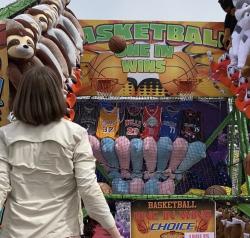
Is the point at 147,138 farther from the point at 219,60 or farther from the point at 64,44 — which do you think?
the point at 64,44

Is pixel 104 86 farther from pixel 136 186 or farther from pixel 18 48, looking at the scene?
pixel 18 48

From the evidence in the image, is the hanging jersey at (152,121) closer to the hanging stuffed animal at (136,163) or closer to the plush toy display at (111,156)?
the hanging stuffed animal at (136,163)

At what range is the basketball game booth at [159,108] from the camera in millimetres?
9477

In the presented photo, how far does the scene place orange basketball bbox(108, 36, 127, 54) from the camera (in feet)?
30.4

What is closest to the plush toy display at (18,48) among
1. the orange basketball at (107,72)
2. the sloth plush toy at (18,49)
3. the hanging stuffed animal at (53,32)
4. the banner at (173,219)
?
the sloth plush toy at (18,49)

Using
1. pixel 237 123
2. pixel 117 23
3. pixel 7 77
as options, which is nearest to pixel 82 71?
pixel 117 23

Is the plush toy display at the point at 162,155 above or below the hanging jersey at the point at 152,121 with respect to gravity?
below

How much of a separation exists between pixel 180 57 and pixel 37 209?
282 inches

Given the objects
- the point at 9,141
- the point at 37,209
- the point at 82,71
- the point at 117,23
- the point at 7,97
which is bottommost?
the point at 37,209

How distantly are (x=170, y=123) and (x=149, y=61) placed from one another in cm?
113

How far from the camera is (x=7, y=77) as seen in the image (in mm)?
5320

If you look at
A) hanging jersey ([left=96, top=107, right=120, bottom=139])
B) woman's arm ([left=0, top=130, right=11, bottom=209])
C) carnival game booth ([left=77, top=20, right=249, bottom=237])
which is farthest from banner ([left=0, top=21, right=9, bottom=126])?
hanging jersey ([left=96, top=107, right=120, bottom=139])

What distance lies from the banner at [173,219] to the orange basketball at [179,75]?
4170 mm

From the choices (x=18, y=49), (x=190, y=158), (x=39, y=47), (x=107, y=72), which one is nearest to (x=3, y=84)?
(x=18, y=49)
